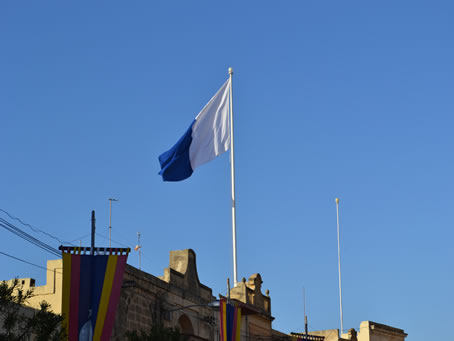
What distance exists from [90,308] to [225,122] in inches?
579

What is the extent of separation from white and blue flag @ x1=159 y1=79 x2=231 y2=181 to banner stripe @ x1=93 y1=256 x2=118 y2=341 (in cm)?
1016

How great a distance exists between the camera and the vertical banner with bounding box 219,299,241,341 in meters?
37.0

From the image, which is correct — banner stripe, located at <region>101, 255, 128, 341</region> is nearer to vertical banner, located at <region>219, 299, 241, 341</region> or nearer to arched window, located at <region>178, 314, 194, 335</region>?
vertical banner, located at <region>219, 299, 241, 341</region>

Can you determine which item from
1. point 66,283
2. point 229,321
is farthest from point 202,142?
point 66,283

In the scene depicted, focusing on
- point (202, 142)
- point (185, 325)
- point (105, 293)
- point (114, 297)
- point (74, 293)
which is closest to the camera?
point (74, 293)

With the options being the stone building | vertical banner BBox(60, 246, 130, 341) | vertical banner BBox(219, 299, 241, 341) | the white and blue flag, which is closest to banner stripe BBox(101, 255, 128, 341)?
vertical banner BBox(60, 246, 130, 341)

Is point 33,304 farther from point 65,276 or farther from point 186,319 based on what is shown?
point 186,319

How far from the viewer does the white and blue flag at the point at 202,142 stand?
1539 inches

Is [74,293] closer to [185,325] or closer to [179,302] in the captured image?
[179,302]

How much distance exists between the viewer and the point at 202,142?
4009 cm

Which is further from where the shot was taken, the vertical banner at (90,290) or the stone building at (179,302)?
the stone building at (179,302)

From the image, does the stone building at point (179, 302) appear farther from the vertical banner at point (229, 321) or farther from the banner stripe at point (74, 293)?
the banner stripe at point (74, 293)

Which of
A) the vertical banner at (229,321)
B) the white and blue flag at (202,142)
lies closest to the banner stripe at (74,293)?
the vertical banner at (229,321)

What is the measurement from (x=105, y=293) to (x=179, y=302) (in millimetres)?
8080
